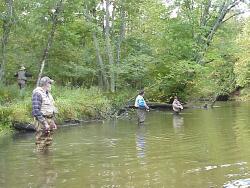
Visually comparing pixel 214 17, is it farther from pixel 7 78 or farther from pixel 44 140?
pixel 44 140

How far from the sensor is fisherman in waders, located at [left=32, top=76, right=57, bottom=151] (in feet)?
36.3

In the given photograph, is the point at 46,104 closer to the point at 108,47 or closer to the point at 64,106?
the point at 64,106

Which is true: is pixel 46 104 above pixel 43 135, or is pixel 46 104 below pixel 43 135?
above

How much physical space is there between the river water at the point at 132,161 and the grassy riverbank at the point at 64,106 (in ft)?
5.96

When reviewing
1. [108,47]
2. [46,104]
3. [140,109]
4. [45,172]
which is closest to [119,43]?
[108,47]

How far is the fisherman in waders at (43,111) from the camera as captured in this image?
11.1 m

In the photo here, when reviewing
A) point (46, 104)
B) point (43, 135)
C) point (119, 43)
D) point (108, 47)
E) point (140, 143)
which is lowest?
point (140, 143)

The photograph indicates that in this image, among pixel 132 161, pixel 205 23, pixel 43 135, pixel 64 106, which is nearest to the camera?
pixel 132 161

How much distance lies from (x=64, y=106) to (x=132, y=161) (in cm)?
1158

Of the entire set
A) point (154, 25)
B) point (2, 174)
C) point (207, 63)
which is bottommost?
point (2, 174)

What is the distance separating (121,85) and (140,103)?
1289 centimetres

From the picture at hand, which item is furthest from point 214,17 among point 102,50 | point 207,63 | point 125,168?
point 125,168

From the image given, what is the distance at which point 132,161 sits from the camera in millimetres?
10234

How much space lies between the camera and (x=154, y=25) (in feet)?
127
